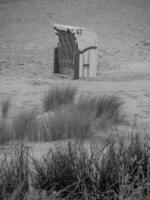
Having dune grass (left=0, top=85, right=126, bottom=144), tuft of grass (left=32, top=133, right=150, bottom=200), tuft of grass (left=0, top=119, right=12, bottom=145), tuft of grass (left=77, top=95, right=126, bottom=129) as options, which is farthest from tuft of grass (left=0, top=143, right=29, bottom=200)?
tuft of grass (left=77, top=95, right=126, bottom=129)

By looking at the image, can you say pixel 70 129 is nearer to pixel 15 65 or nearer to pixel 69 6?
pixel 15 65

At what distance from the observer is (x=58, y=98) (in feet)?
27.0

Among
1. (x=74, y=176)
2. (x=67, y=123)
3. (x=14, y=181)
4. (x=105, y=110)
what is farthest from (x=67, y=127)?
(x=14, y=181)

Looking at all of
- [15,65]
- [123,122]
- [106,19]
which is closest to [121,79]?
[15,65]

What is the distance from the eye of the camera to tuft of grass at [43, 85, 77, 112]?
7949 mm

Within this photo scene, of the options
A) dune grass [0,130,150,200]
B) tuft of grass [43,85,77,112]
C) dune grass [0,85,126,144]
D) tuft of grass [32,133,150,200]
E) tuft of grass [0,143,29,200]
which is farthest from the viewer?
tuft of grass [43,85,77,112]

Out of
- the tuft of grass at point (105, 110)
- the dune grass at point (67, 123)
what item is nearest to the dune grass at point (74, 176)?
the dune grass at point (67, 123)

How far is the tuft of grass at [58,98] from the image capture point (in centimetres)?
795

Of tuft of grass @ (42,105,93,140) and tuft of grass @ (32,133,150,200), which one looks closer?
→ tuft of grass @ (32,133,150,200)

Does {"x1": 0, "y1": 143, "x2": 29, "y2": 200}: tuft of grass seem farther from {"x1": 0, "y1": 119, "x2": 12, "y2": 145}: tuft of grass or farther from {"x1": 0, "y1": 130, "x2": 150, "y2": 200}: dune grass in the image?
{"x1": 0, "y1": 119, "x2": 12, "y2": 145}: tuft of grass

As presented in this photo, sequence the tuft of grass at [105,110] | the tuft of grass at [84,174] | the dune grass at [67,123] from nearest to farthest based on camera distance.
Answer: the tuft of grass at [84,174]
the dune grass at [67,123]
the tuft of grass at [105,110]

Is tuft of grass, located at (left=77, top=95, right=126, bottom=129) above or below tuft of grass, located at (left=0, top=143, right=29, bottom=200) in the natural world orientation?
above

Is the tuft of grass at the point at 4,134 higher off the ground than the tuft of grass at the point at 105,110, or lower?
lower

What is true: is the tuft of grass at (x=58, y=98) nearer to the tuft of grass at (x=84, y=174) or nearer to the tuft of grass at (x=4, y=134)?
the tuft of grass at (x=4, y=134)
